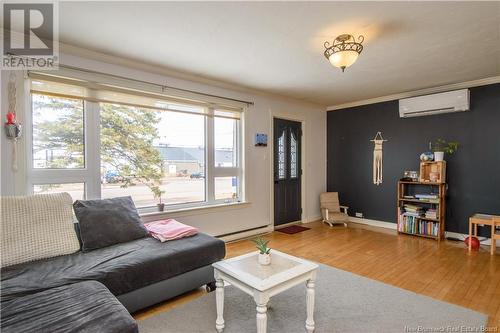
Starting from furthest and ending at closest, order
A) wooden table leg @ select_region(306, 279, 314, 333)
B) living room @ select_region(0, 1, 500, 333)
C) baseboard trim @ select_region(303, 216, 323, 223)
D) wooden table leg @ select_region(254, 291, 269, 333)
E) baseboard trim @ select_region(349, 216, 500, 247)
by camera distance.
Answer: baseboard trim @ select_region(303, 216, 323, 223)
baseboard trim @ select_region(349, 216, 500, 247)
living room @ select_region(0, 1, 500, 333)
wooden table leg @ select_region(306, 279, 314, 333)
wooden table leg @ select_region(254, 291, 269, 333)

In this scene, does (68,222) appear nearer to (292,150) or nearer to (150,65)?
(150,65)

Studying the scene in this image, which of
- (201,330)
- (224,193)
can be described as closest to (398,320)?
(201,330)

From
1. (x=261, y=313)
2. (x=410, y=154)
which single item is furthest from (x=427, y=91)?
(x=261, y=313)

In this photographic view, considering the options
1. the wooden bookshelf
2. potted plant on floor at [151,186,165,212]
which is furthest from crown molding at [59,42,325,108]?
the wooden bookshelf

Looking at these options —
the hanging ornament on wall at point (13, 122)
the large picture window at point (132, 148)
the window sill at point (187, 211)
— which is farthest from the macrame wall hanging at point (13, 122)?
the window sill at point (187, 211)

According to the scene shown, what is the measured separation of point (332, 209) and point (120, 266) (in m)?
4.38

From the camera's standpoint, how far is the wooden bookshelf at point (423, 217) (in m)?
4.27

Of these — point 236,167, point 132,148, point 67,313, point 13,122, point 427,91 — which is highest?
point 427,91

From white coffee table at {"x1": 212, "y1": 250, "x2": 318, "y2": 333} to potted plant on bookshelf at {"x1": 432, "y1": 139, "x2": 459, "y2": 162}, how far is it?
3582 mm

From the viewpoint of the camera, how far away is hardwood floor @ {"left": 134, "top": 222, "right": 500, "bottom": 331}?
2500 millimetres

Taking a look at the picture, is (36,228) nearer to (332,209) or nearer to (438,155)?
(332,209)

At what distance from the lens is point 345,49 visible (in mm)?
2561

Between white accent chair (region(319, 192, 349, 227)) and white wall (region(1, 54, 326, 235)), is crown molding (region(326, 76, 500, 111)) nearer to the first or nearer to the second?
white wall (region(1, 54, 326, 235))

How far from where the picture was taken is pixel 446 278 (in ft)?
9.45
